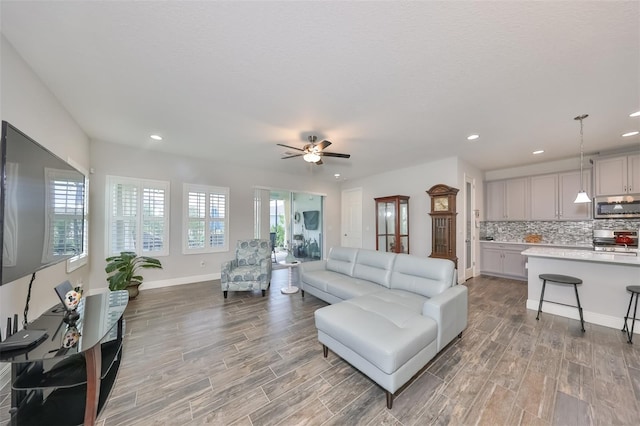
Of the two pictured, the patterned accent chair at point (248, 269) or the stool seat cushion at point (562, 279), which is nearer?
the stool seat cushion at point (562, 279)

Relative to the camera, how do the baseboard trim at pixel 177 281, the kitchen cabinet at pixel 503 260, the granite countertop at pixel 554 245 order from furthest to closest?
the kitchen cabinet at pixel 503 260
the granite countertop at pixel 554 245
the baseboard trim at pixel 177 281

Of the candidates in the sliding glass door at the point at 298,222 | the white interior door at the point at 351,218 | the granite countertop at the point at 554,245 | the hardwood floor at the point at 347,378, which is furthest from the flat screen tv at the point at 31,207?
the granite countertop at the point at 554,245

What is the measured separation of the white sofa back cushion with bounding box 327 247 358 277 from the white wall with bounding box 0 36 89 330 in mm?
3577

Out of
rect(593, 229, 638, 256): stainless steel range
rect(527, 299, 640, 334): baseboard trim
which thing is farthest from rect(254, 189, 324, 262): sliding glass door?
rect(593, 229, 638, 256): stainless steel range

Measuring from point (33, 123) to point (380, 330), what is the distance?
386cm

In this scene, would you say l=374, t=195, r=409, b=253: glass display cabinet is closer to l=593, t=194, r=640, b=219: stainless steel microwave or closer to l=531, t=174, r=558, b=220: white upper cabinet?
l=531, t=174, r=558, b=220: white upper cabinet

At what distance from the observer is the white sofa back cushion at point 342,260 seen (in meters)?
3.76

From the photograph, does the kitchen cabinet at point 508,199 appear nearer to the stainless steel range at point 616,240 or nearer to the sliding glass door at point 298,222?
the stainless steel range at point 616,240

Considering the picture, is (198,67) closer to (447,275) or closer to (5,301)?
(5,301)

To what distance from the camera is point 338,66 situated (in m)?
2.02

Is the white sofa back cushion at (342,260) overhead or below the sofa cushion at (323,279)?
overhead

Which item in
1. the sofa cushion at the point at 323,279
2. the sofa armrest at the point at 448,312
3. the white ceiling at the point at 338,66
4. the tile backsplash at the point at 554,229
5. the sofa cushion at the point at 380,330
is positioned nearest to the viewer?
the white ceiling at the point at 338,66

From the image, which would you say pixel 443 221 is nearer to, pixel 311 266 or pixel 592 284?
pixel 592 284

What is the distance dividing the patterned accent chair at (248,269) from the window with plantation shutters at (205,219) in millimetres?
968
